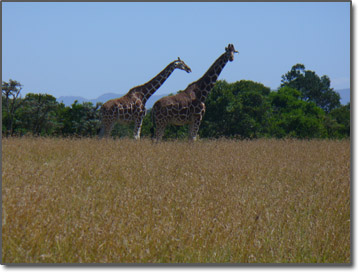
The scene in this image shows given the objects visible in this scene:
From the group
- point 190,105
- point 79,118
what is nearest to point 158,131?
point 190,105

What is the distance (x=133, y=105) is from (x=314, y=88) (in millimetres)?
6301

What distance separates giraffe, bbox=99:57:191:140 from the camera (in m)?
11.4

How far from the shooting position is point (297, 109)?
17.2 meters

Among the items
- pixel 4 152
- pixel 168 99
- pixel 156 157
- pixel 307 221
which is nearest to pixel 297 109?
pixel 168 99

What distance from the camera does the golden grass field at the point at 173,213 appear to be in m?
3.53

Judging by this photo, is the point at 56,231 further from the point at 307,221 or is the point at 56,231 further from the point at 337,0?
the point at 337,0

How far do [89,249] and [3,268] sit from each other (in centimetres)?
64

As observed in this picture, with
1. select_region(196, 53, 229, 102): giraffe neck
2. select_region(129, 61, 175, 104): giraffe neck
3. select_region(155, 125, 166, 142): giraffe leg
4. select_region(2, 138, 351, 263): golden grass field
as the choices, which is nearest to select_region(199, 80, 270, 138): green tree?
select_region(196, 53, 229, 102): giraffe neck

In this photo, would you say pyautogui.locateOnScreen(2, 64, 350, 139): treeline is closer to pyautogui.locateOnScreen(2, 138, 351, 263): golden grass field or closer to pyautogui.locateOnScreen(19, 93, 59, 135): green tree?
pyautogui.locateOnScreen(19, 93, 59, 135): green tree

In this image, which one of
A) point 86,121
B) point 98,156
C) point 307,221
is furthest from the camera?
point 86,121

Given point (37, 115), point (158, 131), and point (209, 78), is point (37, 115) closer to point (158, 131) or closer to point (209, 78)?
point (158, 131)

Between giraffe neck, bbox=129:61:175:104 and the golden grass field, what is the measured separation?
4.79 meters

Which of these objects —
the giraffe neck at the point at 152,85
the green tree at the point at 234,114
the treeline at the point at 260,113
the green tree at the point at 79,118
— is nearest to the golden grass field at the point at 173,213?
the giraffe neck at the point at 152,85

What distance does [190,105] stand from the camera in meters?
11.5
